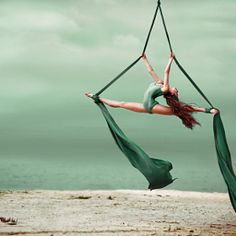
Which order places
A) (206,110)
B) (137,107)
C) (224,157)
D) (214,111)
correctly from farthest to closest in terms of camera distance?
1. (224,157)
2. (214,111)
3. (206,110)
4. (137,107)

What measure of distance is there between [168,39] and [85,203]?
34.9ft

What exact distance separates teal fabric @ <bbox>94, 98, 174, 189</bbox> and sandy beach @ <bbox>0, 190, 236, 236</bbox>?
123 inches

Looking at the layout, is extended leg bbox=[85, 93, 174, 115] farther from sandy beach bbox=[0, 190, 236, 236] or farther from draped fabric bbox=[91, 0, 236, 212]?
sandy beach bbox=[0, 190, 236, 236]

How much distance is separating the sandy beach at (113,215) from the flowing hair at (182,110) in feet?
13.7

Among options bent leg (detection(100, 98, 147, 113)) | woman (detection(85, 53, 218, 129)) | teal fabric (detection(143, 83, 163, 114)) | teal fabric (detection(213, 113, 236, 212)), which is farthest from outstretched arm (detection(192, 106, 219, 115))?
bent leg (detection(100, 98, 147, 113))

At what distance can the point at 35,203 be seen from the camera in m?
23.8

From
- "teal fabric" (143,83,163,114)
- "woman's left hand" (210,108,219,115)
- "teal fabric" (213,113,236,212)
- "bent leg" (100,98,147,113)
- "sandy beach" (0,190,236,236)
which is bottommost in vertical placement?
"sandy beach" (0,190,236,236)

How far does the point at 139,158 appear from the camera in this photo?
1531cm

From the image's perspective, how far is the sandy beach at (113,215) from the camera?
18.9m

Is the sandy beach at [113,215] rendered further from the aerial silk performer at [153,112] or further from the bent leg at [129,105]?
the bent leg at [129,105]

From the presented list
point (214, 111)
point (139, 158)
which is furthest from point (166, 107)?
point (139, 158)

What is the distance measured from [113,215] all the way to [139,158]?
6.21 meters

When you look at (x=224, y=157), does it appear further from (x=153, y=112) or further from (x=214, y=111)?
(x=153, y=112)

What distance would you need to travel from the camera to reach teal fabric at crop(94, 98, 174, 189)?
15297 millimetres
